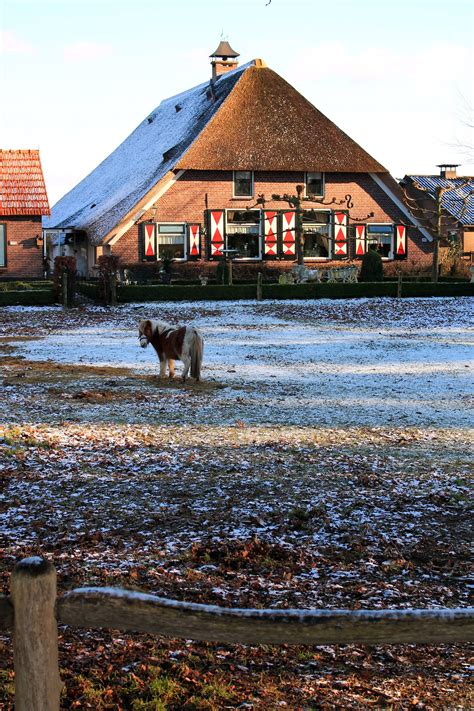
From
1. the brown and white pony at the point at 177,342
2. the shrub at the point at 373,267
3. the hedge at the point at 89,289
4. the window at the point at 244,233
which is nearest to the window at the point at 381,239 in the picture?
the shrub at the point at 373,267

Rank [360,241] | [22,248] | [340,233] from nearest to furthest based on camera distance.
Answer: [22,248], [340,233], [360,241]

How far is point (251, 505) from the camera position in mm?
5867

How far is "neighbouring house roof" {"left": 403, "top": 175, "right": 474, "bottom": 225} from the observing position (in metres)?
40.1

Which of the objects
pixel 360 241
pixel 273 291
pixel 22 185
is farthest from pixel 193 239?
pixel 273 291

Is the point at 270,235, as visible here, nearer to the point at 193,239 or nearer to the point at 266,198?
the point at 266,198

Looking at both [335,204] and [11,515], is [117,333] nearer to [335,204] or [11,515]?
[11,515]

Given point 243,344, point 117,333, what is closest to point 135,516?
point 243,344

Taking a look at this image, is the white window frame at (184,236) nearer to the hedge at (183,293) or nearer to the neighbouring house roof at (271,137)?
the neighbouring house roof at (271,137)

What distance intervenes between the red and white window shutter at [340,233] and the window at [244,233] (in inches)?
111

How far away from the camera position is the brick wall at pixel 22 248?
28562 mm

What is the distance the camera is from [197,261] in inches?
1220

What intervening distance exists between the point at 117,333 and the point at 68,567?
40.2 feet

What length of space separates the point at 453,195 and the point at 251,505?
38.2 m

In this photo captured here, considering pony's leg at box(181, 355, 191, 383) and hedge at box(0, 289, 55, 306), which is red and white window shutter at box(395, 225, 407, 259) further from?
pony's leg at box(181, 355, 191, 383)
